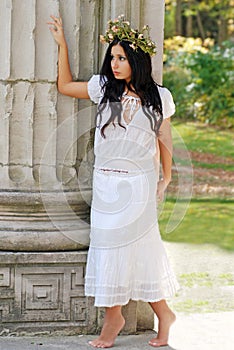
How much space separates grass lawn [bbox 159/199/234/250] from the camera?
339 inches

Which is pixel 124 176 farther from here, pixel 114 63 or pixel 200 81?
pixel 200 81

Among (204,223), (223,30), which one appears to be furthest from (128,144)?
(223,30)

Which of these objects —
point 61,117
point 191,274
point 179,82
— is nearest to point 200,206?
point 191,274

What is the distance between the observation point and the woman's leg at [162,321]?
4750 millimetres

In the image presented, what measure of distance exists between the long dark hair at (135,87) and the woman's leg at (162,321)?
38.0 inches

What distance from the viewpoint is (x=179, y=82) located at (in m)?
17.6

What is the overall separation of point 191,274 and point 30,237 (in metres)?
2.63

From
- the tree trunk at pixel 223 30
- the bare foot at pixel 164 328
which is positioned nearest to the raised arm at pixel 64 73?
the bare foot at pixel 164 328

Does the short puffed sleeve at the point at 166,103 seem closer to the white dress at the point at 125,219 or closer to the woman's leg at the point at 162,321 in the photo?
the white dress at the point at 125,219

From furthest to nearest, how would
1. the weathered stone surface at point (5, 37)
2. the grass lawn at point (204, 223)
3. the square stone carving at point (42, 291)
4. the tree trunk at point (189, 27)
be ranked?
the tree trunk at point (189, 27), the grass lawn at point (204, 223), the square stone carving at point (42, 291), the weathered stone surface at point (5, 37)

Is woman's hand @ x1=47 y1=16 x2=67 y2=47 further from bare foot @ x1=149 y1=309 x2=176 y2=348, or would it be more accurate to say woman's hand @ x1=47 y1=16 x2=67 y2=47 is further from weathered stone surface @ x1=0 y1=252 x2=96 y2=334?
bare foot @ x1=149 y1=309 x2=176 y2=348

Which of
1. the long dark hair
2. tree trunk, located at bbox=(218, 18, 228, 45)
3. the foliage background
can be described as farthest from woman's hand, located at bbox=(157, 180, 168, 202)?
tree trunk, located at bbox=(218, 18, 228, 45)

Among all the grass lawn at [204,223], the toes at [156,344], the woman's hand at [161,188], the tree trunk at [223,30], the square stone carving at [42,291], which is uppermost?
the tree trunk at [223,30]

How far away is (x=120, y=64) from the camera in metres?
4.59
